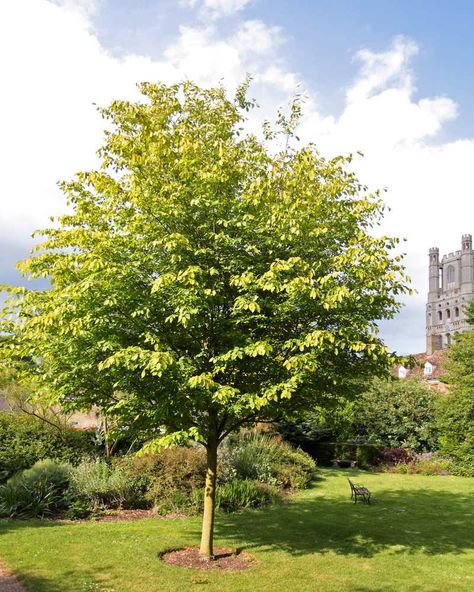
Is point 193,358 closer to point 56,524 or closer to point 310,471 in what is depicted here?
point 56,524

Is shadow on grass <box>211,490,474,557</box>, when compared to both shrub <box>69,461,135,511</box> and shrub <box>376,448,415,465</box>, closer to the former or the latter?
shrub <box>69,461,135,511</box>

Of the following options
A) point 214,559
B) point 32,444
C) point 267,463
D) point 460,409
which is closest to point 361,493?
point 267,463

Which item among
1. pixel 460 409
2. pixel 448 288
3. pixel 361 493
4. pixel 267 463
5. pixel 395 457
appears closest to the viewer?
pixel 361 493

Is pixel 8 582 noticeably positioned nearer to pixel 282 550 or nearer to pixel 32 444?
pixel 282 550

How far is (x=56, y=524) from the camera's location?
1359cm

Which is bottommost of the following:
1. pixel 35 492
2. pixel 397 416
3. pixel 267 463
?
pixel 35 492

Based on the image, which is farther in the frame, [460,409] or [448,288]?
[448,288]

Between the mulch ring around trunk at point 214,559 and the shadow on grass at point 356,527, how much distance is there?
73cm

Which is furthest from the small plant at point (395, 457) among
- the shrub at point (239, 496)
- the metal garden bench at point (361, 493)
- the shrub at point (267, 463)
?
the shrub at point (239, 496)

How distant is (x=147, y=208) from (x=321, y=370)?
14.2ft

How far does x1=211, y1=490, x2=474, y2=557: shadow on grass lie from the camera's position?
39.8 feet

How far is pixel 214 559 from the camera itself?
1062 centimetres

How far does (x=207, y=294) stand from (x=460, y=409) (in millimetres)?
22421

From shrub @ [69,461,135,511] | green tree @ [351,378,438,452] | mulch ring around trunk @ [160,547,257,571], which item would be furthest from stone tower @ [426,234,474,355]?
mulch ring around trunk @ [160,547,257,571]
